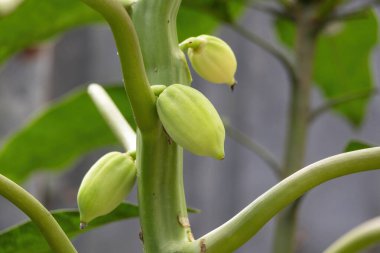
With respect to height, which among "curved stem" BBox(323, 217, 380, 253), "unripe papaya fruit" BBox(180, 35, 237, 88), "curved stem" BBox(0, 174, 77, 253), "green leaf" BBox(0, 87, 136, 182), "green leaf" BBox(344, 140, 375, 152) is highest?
"unripe papaya fruit" BBox(180, 35, 237, 88)

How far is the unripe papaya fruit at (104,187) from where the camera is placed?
40cm

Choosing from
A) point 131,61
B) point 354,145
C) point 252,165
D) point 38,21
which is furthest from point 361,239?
point 252,165

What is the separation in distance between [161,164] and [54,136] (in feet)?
1.69

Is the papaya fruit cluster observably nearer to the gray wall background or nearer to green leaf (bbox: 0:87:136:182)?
green leaf (bbox: 0:87:136:182)

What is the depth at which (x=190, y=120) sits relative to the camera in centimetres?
38

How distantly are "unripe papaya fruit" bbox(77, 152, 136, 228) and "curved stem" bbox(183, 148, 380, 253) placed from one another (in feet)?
0.21

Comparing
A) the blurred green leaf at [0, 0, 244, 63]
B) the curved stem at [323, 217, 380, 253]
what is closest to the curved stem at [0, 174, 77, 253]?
the curved stem at [323, 217, 380, 253]

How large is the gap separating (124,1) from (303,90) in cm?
36

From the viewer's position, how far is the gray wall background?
73.6 inches

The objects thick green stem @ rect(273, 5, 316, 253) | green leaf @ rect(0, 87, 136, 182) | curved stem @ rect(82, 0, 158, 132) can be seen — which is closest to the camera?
curved stem @ rect(82, 0, 158, 132)

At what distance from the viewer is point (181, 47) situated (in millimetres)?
427

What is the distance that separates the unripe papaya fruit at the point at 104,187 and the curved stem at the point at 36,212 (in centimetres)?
2

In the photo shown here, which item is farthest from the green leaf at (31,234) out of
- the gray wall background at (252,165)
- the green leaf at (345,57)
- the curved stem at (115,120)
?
the gray wall background at (252,165)

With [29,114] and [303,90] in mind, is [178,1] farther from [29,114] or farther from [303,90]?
[29,114]
